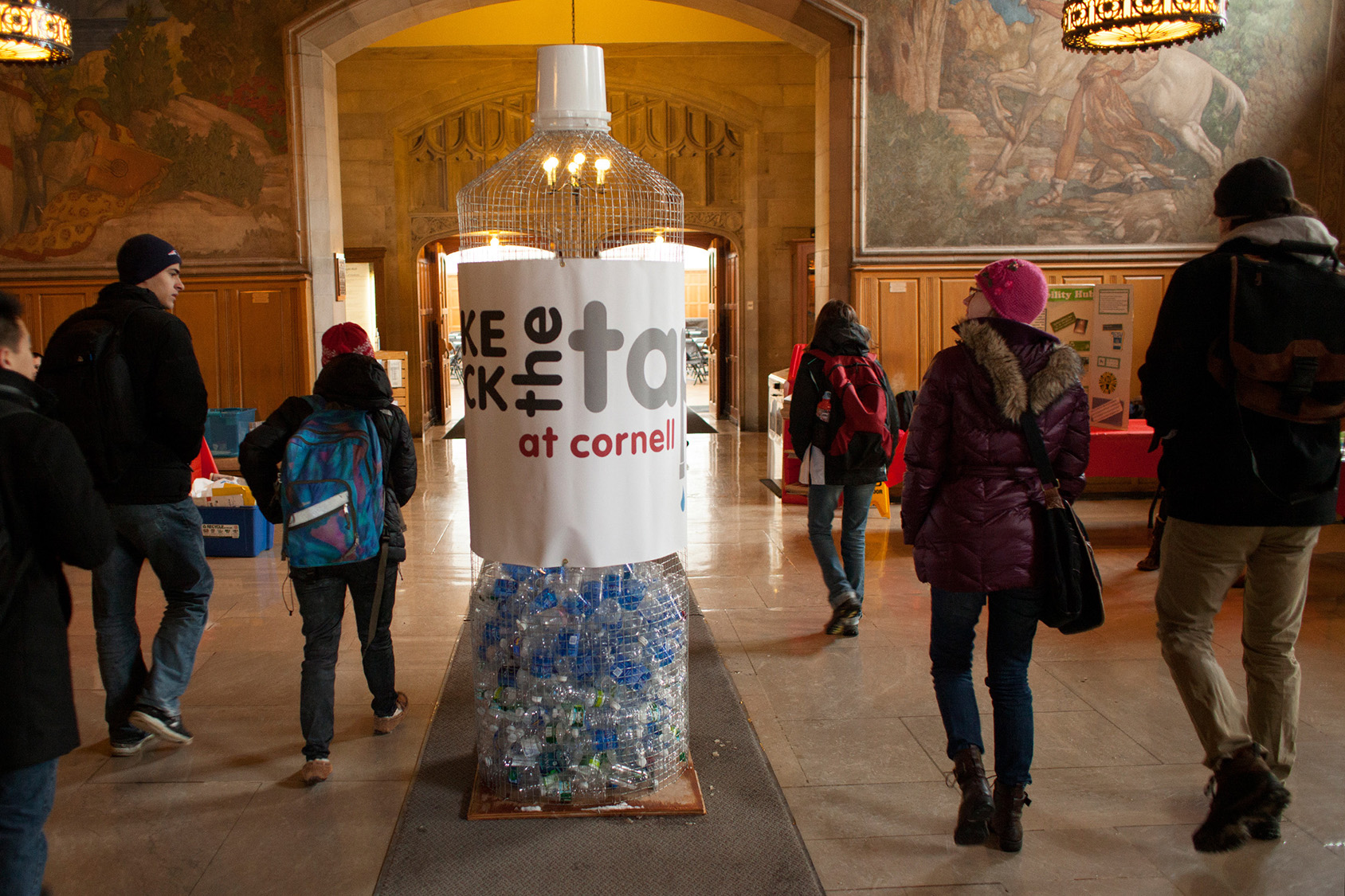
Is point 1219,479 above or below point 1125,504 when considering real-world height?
above

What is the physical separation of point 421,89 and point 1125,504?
959cm

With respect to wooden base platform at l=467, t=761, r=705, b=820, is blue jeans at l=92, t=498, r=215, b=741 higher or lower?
higher

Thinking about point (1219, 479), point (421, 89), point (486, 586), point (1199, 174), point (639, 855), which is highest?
point (421, 89)

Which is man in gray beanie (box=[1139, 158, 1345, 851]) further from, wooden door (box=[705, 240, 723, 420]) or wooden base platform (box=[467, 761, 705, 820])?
wooden door (box=[705, 240, 723, 420])

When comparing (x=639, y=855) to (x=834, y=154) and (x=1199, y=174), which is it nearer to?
(x=834, y=154)

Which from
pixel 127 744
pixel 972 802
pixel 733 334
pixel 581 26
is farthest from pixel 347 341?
pixel 733 334

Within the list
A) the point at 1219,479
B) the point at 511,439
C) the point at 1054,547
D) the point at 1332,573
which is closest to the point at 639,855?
the point at 511,439

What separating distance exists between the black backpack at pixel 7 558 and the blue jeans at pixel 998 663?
2.17 m

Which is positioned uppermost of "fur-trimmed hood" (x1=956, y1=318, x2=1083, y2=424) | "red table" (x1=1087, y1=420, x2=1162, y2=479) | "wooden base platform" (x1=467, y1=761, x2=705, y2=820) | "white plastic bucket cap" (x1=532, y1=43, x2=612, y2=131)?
"white plastic bucket cap" (x1=532, y1=43, x2=612, y2=131)

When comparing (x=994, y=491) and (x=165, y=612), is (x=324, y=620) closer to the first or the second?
(x=165, y=612)

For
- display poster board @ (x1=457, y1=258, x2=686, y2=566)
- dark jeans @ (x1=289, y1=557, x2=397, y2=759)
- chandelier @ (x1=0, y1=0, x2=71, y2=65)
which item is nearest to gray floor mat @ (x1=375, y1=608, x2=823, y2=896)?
dark jeans @ (x1=289, y1=557, x2=397, y2=759)

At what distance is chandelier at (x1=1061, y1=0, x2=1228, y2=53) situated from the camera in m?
5.44

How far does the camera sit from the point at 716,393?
1506 cm

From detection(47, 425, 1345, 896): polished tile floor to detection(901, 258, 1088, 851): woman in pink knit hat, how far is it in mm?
294
